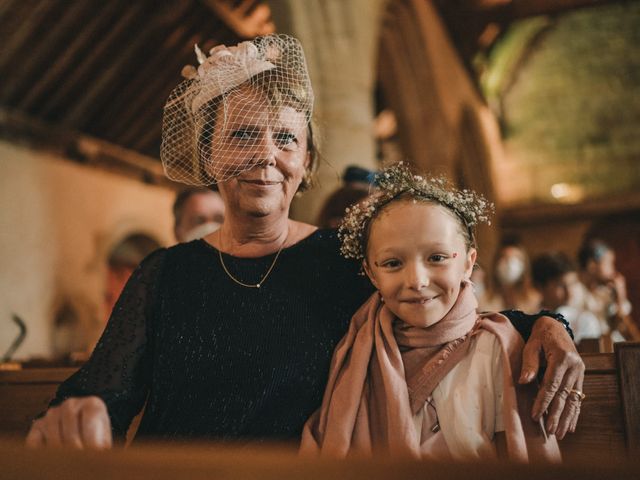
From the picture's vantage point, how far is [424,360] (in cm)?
137

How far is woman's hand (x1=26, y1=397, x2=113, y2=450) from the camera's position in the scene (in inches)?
47.6

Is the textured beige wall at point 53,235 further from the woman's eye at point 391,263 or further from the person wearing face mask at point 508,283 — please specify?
the woman's eye at point 391,263

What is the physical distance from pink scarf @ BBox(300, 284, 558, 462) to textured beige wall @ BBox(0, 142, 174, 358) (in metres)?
6.35

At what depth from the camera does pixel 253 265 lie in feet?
5.01

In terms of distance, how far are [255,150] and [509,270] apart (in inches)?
154

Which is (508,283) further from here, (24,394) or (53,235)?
(53,235)

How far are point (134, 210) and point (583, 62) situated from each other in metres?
8.49

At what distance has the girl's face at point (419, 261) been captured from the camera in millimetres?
1340

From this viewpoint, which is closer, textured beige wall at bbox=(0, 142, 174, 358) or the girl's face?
the girl's face

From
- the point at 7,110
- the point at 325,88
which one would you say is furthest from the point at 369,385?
the point at 7,110

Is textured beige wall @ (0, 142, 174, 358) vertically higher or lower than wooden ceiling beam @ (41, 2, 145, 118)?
lower

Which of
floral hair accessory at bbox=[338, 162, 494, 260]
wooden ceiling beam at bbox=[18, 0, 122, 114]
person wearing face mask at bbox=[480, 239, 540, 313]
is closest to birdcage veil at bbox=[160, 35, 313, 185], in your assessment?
floral hair accessory at bbox=[338, 162, 494, 260]

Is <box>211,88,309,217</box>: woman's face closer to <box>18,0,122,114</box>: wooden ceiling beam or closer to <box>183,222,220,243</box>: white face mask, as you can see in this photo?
<box>183,222,220,243</box>: white face mask

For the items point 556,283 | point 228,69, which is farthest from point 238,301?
point 556,283
